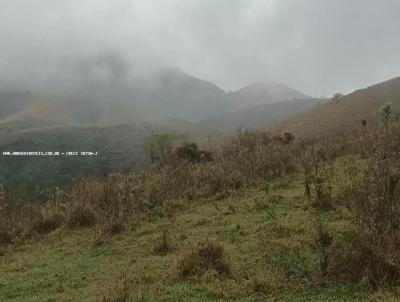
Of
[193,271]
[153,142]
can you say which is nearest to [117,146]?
[153,142]

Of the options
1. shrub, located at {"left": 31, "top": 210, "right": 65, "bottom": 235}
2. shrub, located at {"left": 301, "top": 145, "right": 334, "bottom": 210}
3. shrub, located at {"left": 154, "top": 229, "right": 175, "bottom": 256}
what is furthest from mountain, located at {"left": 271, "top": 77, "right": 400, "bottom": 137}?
shrub, located at {"left": 154, "top": 229, "right": 175, "bottom": 256}

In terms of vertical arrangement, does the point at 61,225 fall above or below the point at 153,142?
below

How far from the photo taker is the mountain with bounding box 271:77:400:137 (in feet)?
270

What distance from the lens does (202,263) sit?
10.4 m

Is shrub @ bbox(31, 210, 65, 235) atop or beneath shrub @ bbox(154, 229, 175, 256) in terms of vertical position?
atop

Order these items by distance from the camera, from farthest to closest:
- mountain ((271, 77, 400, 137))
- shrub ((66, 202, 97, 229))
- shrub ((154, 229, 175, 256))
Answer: mountain ((271, 77, 400, 137)) < shrub ((66, 202, 97, 229)) < shrub ((154, 229, 175, 256))

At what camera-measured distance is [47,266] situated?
554 inches

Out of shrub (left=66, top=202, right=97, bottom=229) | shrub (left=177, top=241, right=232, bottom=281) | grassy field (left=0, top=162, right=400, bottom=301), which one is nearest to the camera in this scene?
grassy field (left=0, top=162, right=400, bottom=301)

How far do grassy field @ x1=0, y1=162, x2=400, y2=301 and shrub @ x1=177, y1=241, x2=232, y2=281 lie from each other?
0.16m

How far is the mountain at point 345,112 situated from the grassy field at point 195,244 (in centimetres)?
6150

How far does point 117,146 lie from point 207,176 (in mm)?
159286

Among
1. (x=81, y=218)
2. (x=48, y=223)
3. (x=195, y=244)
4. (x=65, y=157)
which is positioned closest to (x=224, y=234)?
(x=195, y=244)

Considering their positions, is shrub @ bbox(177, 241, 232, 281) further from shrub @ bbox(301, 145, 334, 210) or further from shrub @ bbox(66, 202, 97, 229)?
shrub @ bbox(66, 202, 97, 229)

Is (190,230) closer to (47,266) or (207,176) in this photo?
(47,266)
